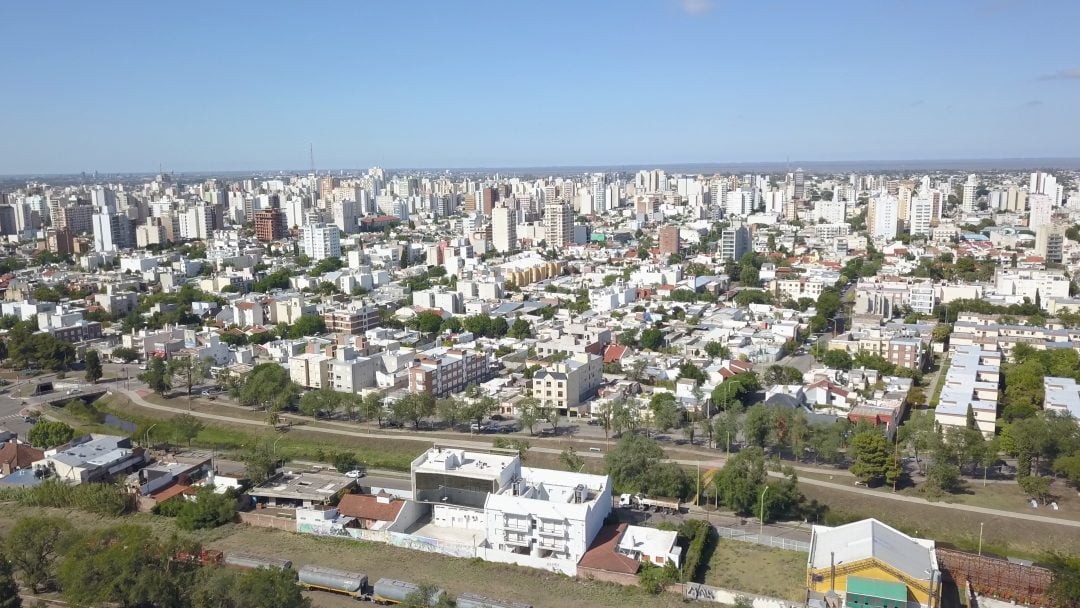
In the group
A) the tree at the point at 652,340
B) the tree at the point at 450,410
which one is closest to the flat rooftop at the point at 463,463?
the tree at the point at 450,410

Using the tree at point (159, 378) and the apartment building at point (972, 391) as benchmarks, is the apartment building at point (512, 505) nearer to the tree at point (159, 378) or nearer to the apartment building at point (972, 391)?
the apartment building at point (972, 391)

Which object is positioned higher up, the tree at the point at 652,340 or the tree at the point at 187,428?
the tree at the point at 652,340

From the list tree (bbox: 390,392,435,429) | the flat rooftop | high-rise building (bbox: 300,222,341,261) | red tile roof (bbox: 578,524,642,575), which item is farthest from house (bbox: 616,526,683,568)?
high-rise building (bbox: 300,222,341,261)

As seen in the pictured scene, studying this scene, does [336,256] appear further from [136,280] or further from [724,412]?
[724,412]

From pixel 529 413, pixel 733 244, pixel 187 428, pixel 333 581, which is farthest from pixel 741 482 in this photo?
pixel 733 244

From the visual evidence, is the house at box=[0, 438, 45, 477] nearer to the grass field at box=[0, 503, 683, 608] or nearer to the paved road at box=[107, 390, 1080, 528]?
the grass field at box=[0, 503, 683, 608]

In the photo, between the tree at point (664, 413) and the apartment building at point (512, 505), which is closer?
the apartment building at point (512, 505)

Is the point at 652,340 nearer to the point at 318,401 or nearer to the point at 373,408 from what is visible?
the point at 373,408
